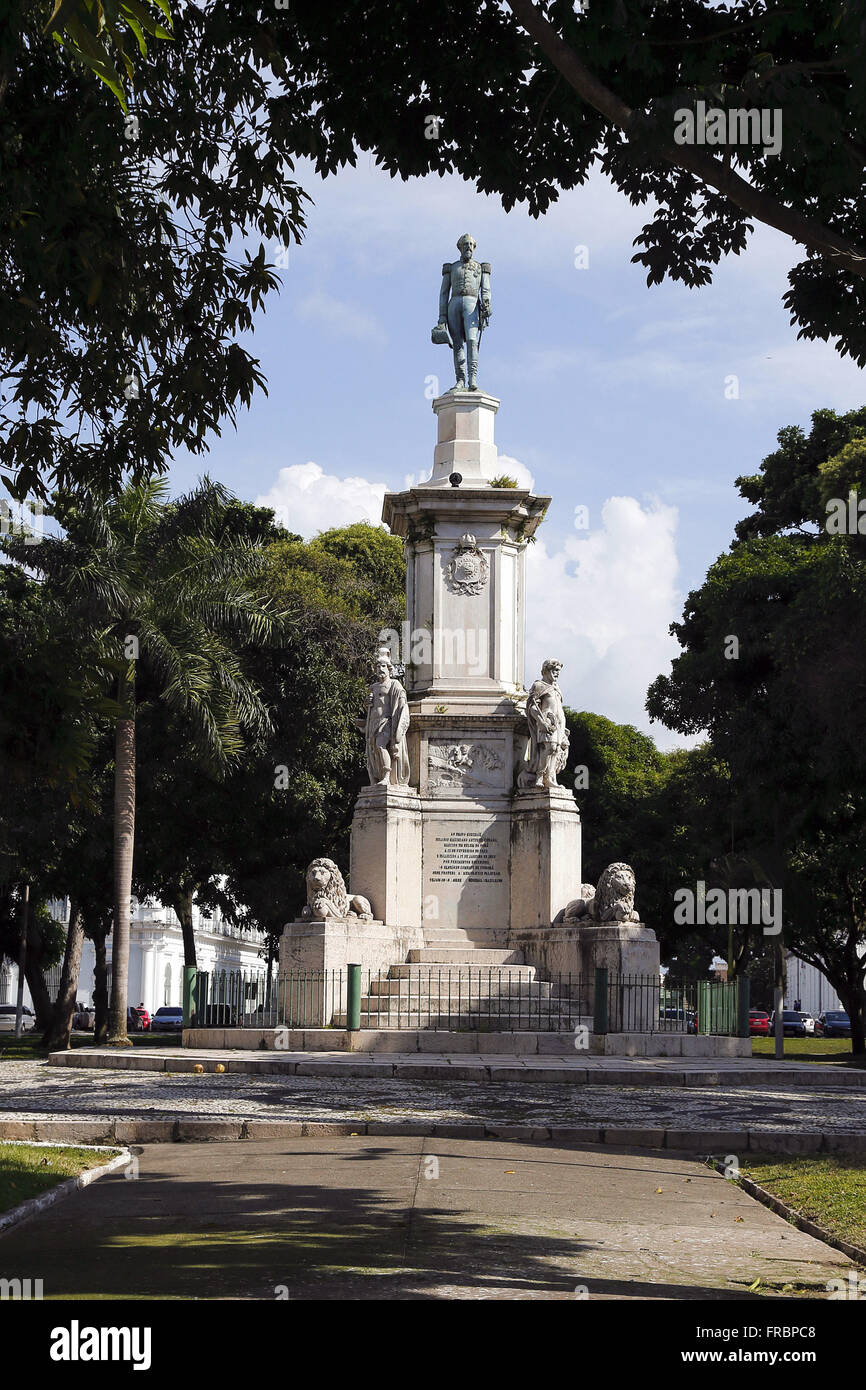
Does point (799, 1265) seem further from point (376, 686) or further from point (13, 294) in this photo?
point (376, 686)

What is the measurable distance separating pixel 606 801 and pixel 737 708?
14335mm

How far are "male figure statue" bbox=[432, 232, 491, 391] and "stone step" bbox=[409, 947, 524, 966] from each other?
997cm

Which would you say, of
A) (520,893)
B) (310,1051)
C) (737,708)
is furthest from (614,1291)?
(737,708)

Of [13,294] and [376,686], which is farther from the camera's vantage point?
[376,686]

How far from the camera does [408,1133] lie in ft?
43.4

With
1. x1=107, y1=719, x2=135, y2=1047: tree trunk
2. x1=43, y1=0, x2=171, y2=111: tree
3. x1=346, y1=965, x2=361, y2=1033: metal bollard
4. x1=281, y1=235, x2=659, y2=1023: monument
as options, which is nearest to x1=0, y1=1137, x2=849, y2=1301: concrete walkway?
x1=43, y1=0, x2=171, y2=111: tree

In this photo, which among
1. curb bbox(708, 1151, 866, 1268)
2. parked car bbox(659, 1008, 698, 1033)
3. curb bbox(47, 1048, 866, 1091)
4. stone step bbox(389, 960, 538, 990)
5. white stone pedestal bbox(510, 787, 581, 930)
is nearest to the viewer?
curb bbox(708, 1151, 866, 1268)

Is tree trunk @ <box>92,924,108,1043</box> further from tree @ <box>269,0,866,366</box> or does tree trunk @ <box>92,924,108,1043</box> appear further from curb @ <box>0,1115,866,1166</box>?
tree @ <box>269,0,866,366</box>

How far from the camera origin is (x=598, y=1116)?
14.2 meters

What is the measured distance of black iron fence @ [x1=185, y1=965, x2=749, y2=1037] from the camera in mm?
22422

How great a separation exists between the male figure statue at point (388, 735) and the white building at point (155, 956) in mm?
50894

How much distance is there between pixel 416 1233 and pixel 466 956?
16.5 metres
